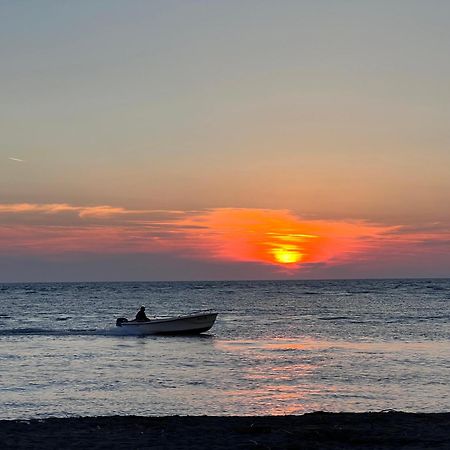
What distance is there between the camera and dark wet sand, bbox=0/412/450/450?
1245 cm

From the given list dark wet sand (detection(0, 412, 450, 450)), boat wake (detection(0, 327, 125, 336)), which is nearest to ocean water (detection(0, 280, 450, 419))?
boat wake (detection(0, 327, 125, 336))

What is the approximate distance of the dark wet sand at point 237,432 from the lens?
12445 millimetres

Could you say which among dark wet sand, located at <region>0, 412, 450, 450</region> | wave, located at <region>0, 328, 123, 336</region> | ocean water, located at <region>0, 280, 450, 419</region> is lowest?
wave, located at <region>0, 328, 123, 336</region>

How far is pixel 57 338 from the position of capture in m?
41.8

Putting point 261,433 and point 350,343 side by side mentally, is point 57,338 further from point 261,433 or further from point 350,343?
point 261,433

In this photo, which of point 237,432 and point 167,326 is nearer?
point 237,432

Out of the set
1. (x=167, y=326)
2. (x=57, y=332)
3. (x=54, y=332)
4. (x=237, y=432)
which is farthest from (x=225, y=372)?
(x=54, y=332)

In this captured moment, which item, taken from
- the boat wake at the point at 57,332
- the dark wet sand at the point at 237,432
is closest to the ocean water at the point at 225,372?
the boat wake at the point at 57,332

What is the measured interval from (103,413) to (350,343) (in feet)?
71.1

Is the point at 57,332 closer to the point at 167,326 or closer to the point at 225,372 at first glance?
the point at 167,326

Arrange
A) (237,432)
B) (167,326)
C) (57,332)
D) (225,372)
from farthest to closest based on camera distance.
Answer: (57,332) → (167,326) → (225,372) → (237,432)

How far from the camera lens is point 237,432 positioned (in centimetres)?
1359

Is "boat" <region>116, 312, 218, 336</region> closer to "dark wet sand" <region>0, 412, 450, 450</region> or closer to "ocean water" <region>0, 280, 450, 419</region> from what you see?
"ocean water" <region>0, 280, 450, 419</region>

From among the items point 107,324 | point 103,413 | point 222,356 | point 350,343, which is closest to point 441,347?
point 350,343
